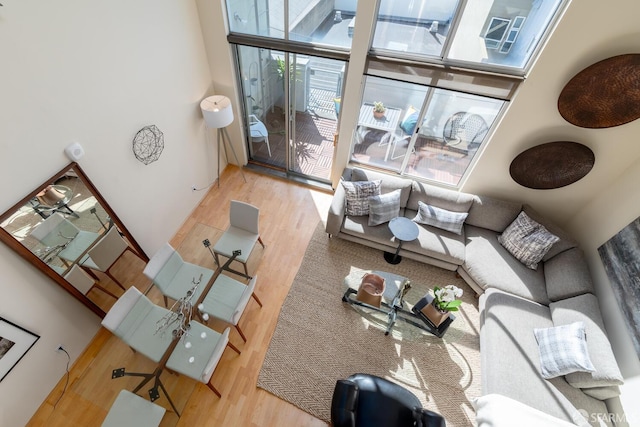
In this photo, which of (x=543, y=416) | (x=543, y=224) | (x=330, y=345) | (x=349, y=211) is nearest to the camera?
(x=543, y=416)

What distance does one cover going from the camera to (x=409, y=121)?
3.81 metres

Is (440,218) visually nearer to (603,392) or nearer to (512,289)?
(512,289)

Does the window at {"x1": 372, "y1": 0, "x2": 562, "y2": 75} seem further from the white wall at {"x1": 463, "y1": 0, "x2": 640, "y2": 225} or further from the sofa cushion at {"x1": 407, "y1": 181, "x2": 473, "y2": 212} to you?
the sofa cushion at {"x1": 407, "y1": 181, "x2": 473, "y2": 212}

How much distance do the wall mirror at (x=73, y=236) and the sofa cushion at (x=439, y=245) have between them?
3.35 meters

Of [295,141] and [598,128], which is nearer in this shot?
[598,128]

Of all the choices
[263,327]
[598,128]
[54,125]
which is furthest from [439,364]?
[54,125]

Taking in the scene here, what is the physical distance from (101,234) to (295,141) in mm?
2886

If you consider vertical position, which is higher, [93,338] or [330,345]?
[330,345]

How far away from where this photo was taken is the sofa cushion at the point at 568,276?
118 inches

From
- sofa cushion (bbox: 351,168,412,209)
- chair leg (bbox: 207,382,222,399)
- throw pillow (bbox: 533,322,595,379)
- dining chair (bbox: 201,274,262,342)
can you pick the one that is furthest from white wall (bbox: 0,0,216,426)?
throw pillow (bbox: 533,322,595,379)

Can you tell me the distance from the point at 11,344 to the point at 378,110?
4.37m

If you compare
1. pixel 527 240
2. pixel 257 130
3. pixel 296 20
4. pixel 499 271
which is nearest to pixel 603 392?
pixel 499 271

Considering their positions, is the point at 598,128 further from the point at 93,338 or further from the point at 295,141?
the point at 93,338

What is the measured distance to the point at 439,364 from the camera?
3.03 meters
